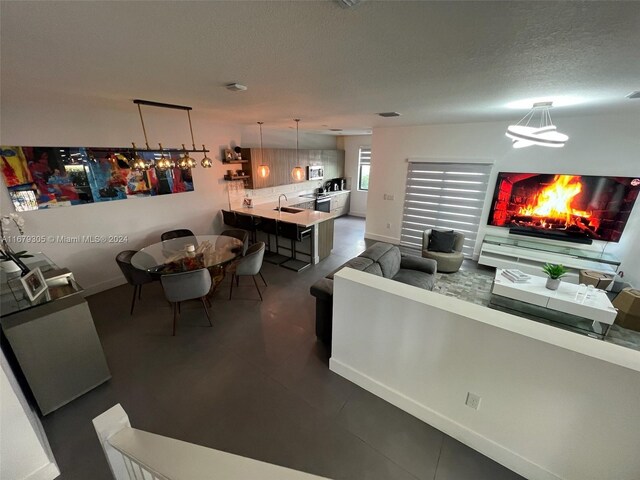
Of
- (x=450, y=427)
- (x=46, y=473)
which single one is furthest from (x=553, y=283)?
(x=46, y=473)

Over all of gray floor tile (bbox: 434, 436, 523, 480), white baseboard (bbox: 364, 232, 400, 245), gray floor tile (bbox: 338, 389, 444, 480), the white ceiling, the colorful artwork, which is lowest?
gray floor tile (bbox: 434, 436, 523, 480)

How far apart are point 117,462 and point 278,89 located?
2.77m

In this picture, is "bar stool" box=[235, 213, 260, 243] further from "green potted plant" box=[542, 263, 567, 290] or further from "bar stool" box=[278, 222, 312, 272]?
"green potted plant" box=[542, 263, 567, 290]

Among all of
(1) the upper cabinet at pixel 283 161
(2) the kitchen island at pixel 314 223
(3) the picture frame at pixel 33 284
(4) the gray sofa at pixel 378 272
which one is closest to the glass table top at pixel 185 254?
(3) the picture frame at pixel 33 284

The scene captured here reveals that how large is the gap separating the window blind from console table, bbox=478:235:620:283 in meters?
0.52

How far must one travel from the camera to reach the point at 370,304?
2086 mm

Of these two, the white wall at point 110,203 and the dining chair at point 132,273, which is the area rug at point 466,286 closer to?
the dining chair at point 132,273

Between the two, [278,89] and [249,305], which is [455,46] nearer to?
[278,89]

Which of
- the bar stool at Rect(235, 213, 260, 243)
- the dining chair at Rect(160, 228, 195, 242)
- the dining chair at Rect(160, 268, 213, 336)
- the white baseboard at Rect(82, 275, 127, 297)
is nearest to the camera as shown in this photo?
the dining chair at Rect(160, 268, 213, 336)

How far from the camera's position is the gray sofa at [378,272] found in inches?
105

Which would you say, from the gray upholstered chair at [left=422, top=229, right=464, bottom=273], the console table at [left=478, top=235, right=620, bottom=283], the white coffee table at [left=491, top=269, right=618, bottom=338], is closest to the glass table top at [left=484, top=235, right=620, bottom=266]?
the console table at [left=478, top=235, right=620, bottom=283]

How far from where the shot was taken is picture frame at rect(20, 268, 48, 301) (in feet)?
6.90

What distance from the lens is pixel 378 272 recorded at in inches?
122

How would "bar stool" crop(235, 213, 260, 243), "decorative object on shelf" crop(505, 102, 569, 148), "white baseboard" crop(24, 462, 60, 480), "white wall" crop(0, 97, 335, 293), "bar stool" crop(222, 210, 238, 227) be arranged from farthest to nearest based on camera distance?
"bar stool" crop(222, 210, 238, 227), "bar stool" crop(235, 213, 260, 243), "white wall" crop(0, 97, 335, 293), "decorative object on shelf" crop(505, 102, 569, 148), "white baseboard" crop(24, 462, 60, 480)
